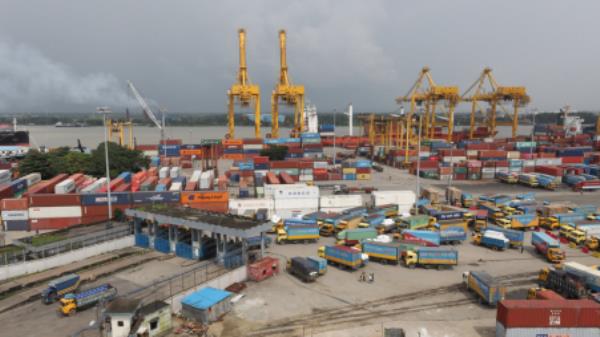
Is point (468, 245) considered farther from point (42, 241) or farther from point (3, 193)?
point (3, 193)

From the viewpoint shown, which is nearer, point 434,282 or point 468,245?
point 434,282

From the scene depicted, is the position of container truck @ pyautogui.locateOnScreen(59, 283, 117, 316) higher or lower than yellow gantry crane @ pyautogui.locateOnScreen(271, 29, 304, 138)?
lower

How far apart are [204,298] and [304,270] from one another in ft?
16.3

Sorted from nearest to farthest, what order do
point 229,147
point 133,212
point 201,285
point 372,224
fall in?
point 201,285 < point 133,212 < point 372,224 < point 229,147

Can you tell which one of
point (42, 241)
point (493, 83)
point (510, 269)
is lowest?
point (510, 269)

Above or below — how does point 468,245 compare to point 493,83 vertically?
below

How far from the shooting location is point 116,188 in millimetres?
30562

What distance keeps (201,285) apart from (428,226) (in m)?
16.6

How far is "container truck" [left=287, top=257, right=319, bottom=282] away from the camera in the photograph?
17.3 m

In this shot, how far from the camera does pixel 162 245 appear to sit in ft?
71.4

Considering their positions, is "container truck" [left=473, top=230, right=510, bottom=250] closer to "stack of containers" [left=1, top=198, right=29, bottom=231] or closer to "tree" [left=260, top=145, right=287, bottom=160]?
"stack of containers" [left=1, top=198, right=29, bottom=231]

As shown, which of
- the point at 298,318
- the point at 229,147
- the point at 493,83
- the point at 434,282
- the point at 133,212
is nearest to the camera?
the point at 298,318

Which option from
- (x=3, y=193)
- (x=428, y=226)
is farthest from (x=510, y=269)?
(x=3, y=193)

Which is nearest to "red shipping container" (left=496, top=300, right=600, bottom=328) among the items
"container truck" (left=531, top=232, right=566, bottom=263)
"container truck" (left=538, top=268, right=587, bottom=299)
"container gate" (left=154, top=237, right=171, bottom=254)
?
"container truck" (left=538, top=268, right=587, bottom=299)
